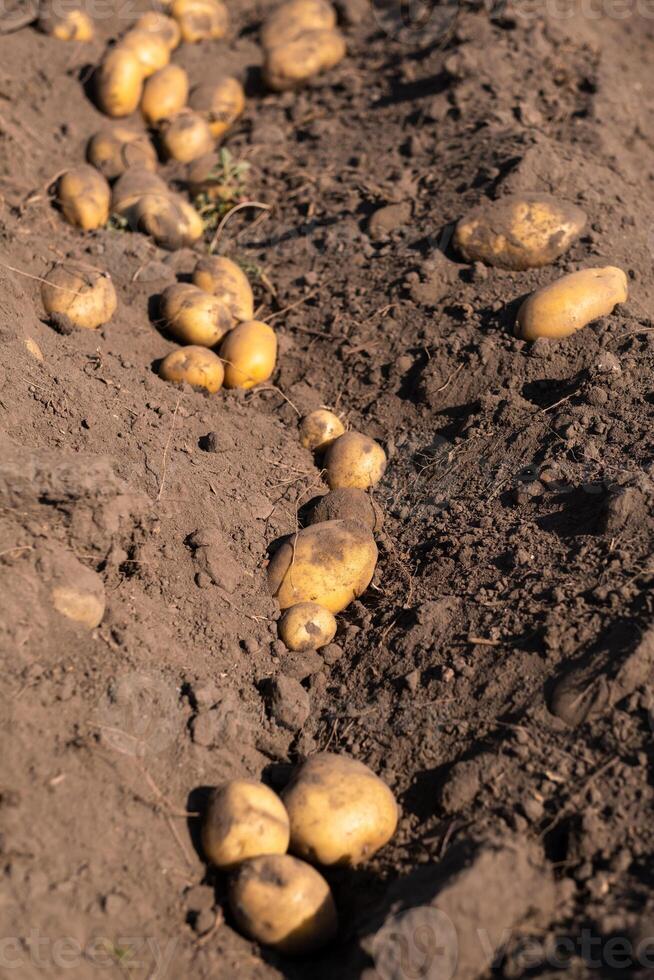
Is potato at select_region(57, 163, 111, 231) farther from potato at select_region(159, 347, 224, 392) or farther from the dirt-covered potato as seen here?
the dirt-covered potato

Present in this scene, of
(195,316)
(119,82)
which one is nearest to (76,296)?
(195,316)

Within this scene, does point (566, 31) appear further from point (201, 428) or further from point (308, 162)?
point (201, 428)

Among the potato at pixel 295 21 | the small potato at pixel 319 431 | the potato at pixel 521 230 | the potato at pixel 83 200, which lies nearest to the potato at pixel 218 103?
the potato at pixel 295 21

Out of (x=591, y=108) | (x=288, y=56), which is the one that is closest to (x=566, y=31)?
(x=591, y=108)

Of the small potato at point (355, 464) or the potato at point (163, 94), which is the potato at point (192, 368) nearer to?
the small potato at point (355, 464)

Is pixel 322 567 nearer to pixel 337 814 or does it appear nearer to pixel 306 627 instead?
pixel 306 627

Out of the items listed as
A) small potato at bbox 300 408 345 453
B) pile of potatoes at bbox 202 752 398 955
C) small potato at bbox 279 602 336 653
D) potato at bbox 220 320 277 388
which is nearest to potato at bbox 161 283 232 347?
potato at bbox 220 320 277 388
